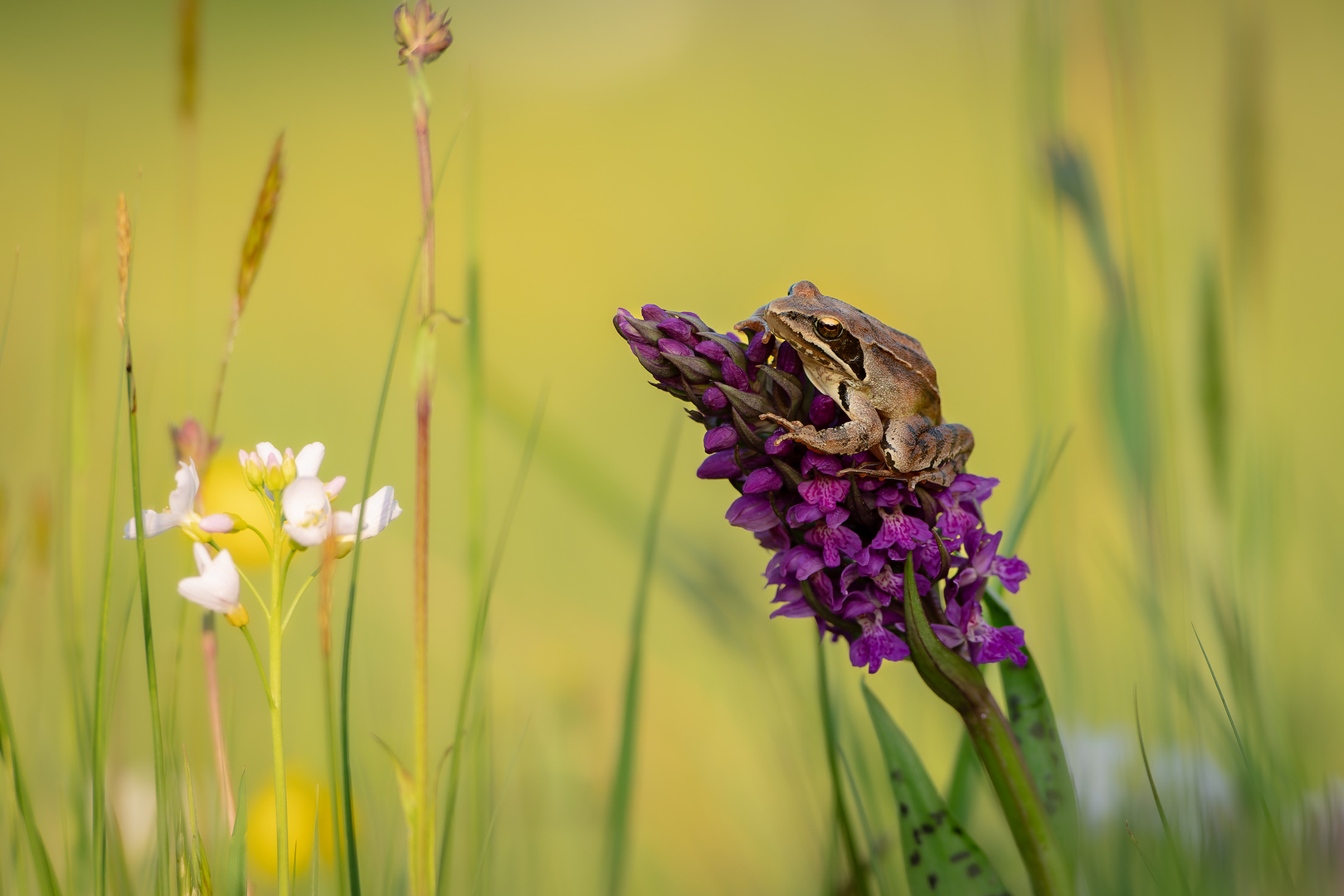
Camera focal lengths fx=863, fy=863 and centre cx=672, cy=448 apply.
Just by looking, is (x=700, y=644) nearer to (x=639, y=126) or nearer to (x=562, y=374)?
(x=562, y=374)

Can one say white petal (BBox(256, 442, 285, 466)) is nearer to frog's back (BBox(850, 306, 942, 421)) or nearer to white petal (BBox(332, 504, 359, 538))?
white petal (BBox(332, 504, 359, 538))

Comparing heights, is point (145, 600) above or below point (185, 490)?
below

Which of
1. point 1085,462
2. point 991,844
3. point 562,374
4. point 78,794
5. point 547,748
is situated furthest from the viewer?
point 562,374

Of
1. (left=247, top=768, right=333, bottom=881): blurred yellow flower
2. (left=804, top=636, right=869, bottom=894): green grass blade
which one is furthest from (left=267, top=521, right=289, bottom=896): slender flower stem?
(left=247, top=768, right=333, bottom=881): blurred yellow flower

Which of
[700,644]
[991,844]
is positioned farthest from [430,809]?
[700,644]

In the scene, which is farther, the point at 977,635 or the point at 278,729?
the point at 977,635

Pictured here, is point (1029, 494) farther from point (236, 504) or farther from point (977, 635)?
point (236, 504)

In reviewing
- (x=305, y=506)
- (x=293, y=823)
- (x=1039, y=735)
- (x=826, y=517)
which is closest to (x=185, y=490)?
(x=305, y=506)

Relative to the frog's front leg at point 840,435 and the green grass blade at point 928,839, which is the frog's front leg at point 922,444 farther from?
the green grass blade at point 928,839
